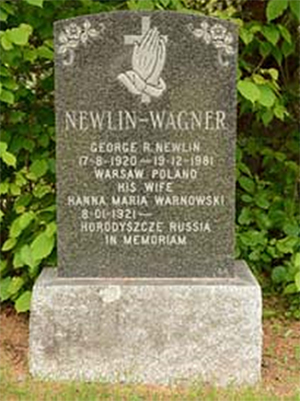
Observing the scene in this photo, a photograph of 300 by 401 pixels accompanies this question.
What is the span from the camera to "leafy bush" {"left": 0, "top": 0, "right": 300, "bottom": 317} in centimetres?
495

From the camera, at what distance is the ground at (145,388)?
13.9ft

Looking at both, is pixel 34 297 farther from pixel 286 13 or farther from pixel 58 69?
pixel 286 13

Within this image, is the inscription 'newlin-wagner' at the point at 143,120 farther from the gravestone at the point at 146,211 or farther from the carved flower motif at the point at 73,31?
the carved flower motif at the point at 73,31

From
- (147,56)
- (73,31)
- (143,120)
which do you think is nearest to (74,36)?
(73,31)

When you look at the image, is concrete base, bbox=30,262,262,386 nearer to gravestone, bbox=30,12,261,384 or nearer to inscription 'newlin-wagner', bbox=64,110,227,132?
gravestone, bbox=30,12,261,384

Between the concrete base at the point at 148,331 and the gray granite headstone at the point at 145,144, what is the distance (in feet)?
0.64

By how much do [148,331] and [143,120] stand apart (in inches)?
39.8

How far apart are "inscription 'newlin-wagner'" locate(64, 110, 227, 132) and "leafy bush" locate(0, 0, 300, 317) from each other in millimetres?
337

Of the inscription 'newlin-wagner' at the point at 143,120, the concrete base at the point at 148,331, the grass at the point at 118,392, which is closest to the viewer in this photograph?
the grass at the point at 118,392

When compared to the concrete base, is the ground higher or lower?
lower

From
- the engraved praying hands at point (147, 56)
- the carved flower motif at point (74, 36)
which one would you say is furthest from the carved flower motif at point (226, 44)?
the carved flower motif at point (74, 36)

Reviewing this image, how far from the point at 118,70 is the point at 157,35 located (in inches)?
9.9

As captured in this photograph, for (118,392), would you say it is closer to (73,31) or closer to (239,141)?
(73,31)

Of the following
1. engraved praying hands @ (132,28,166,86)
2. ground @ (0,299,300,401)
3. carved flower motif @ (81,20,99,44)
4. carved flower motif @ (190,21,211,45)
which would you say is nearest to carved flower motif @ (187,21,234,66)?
carved flower motif @ (190,21,211,45)
